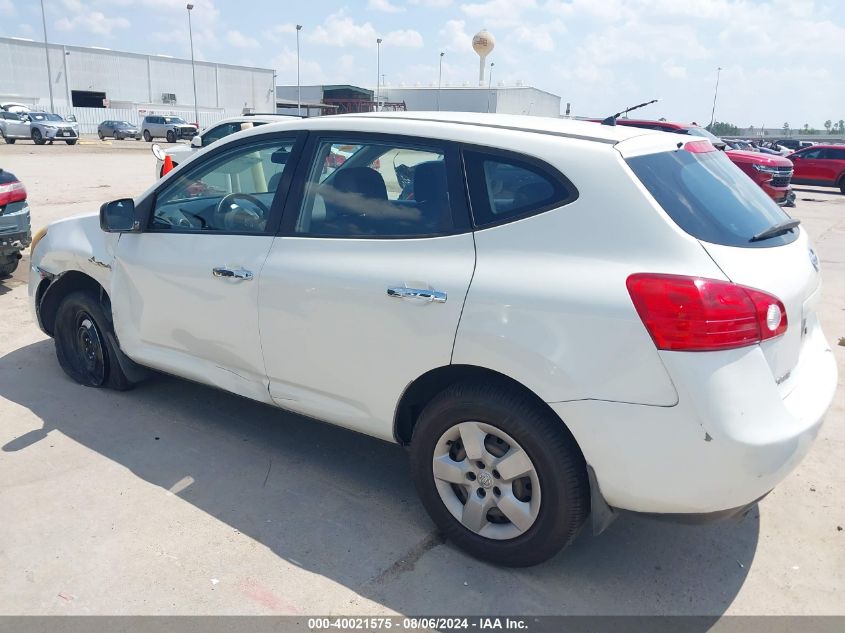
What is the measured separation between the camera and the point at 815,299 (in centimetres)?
293

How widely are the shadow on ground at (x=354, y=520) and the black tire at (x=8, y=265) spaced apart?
291cm

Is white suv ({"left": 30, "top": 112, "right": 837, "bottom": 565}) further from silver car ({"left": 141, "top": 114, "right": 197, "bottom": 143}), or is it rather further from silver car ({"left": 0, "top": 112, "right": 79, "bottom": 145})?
silver car ({"left": 141, "top": 114, "right": 197, "bottom": 143})

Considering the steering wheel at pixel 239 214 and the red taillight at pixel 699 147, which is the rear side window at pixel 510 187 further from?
the steering wheel at pixel 239 214

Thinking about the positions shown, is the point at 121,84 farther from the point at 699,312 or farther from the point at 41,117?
the point at 699,312

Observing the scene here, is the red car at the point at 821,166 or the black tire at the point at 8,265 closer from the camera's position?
the black tire at the point at 8,265

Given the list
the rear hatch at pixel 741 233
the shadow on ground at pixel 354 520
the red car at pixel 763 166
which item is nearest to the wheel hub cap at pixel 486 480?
the shadow on ground at pixel 354 520

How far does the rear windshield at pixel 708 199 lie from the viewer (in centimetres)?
255

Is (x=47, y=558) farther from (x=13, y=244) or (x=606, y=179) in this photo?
(x=13, y=244)

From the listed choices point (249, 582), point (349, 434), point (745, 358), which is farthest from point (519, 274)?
point (349, 434)

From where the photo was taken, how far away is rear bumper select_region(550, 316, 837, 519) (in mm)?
2314

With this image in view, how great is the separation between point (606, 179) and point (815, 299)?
112 cm

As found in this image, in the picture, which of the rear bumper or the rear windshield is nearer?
the rear bumper

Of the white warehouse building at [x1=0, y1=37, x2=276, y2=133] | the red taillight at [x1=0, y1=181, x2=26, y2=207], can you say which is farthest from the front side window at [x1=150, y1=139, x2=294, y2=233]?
the white warehouse building at [x1=0, y1=37, x2=276, y2=133]

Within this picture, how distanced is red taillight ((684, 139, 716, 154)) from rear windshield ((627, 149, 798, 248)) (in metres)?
0.02
